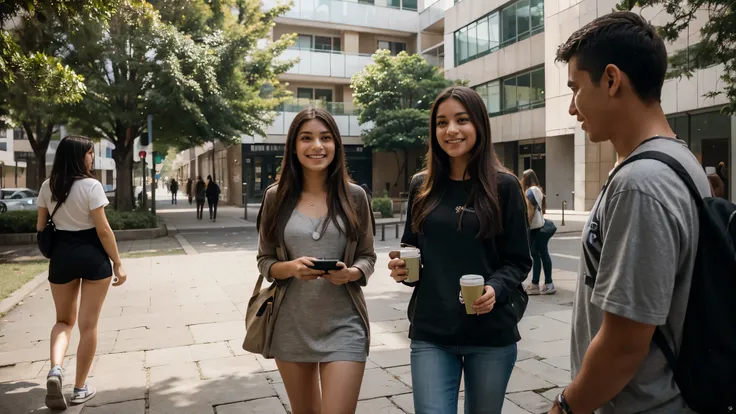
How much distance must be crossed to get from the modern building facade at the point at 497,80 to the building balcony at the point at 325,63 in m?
0.07

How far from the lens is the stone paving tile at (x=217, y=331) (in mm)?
6195

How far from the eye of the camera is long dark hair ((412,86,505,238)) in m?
2.55

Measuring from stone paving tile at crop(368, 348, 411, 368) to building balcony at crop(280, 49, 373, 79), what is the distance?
32.3 m

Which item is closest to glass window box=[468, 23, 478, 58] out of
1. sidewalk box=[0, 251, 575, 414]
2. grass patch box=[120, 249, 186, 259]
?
grass patch box=[120, 249, 186, 259]

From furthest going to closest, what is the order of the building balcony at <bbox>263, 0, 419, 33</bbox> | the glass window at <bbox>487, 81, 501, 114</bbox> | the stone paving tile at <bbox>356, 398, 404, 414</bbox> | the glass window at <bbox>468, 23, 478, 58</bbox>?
the building balcony at <bbox>263, 0, 419, 33</bbox> → the glass window at <bbox>468, 23, 478, 58</bbox> → the glass window at <bbox>487, 81, 501, 114</bbox> → the stone paving tile at <bbox>356, 398, 404, 414</bbox>

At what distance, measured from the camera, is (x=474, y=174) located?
8.84ft

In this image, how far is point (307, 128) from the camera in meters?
3.03

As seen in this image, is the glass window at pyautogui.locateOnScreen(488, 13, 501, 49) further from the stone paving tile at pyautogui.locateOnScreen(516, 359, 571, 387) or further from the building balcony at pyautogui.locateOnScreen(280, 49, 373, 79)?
the stone paving tile at pyautogui.locateOnScreen(516, 359, 571, 387)

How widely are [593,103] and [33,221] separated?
57.6 feet

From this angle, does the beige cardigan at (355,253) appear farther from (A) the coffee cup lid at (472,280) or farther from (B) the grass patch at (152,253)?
(B) the grass patch at (152,253)

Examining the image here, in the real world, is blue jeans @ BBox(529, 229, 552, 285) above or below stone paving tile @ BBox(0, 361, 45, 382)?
above

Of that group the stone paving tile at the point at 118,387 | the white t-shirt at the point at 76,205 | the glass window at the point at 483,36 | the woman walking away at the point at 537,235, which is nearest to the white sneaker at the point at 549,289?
the woman walking away at the point at 537,235

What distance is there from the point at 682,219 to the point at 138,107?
20998 mm

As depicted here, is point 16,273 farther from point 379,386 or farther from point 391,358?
point 379,386
